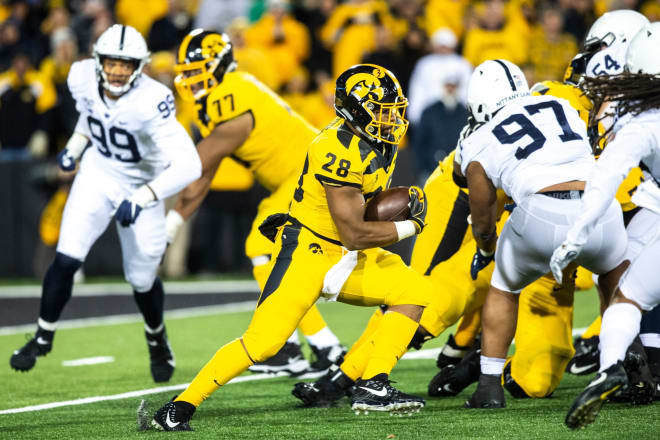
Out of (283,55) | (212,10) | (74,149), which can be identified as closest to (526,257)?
(74,149)

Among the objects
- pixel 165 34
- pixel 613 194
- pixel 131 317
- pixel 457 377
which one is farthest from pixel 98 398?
pixel 165 34

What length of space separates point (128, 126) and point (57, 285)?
→ 39.2 inches

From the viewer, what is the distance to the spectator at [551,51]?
1127 centimetres

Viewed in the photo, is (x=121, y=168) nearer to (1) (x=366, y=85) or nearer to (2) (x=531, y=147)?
(1) (x=366, y=85)

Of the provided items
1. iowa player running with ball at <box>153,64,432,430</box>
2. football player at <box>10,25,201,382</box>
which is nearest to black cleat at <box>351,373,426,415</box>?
iowa player running with ball at <box>153,64,432,430</box>

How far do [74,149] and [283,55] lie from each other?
645 cm

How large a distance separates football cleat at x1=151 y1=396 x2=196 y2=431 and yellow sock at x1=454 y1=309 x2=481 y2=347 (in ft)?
5.84

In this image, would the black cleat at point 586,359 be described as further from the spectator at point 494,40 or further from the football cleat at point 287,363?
the spectator at point 494,40

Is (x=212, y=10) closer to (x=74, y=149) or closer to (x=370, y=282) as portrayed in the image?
(x=74, y=149)

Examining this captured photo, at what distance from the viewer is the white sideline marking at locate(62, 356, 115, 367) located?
23.6ft

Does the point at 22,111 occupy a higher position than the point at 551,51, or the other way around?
the point at 551,51

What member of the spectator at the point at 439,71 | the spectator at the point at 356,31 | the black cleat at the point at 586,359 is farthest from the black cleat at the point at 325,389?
the spectator at the point at 356,31

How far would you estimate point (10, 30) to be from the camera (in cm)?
1459

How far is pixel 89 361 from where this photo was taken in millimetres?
7289
